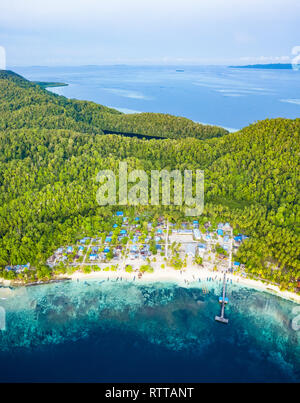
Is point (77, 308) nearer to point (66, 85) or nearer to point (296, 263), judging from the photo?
point (296, 263)

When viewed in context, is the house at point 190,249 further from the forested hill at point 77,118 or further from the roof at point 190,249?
the forested hill at point 77,118

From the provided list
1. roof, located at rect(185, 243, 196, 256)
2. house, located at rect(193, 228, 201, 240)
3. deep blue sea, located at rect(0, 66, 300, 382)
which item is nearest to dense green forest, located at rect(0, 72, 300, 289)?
house, located at rect(193, 228, 201, 240)

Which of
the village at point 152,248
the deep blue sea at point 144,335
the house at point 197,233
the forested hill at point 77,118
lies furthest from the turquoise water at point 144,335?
the forested hill at point 77,118

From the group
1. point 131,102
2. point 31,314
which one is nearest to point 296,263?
point 31,314

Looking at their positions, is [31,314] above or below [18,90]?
below

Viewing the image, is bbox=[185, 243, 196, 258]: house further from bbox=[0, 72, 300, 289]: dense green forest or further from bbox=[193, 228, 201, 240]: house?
bbox=[0, 72, 300, 289]: dense green forest

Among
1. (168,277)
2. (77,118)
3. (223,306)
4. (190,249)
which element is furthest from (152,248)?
(77,118)
